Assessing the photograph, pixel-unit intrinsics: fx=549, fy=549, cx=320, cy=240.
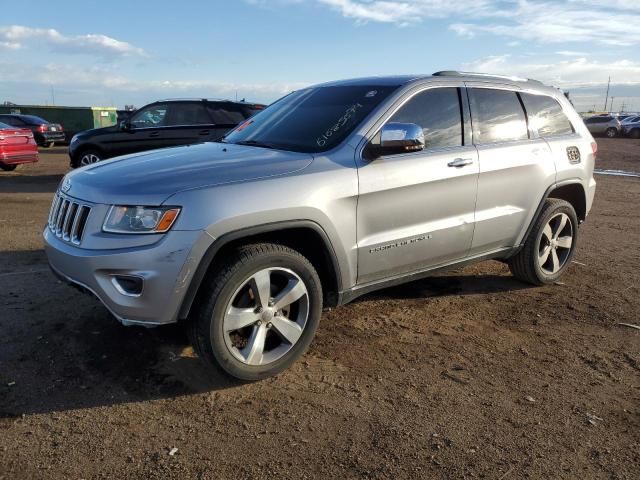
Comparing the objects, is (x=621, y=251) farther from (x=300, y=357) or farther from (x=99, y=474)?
(x=99, y=474)

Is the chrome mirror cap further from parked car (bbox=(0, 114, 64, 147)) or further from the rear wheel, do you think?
parked car (bbox=(0, 114, 64, 147))

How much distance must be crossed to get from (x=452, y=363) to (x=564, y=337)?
3.37 feet

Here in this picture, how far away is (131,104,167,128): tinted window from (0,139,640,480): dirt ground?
6686mm

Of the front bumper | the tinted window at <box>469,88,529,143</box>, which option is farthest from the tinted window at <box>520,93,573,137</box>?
the front bumper

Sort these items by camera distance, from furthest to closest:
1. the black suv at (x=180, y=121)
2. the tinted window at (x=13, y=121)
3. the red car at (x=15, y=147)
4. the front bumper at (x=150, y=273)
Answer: the tinted window at (x=13, y=121), the red car at (x=15, y=147), the black suv at (x=180, y=121), the front bumper at (x=150, y=273)

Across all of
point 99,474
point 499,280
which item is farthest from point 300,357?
point 499,280

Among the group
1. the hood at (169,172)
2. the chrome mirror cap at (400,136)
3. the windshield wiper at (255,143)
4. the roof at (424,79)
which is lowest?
the hood at (169,172)

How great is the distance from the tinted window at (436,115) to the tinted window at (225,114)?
292 inches

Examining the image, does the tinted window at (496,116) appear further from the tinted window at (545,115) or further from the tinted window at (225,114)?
the tinted window at (225,114)

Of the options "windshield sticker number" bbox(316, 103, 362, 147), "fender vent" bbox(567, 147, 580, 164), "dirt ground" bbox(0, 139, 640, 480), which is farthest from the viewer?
"fender vent" bbox(567, 147, 580, 164)

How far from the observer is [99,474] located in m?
2.49

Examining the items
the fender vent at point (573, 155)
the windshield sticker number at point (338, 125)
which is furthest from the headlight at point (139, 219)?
the fender vent at point (573, 155)

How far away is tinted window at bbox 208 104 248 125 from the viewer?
36.1ft

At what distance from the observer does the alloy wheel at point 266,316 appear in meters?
3.16
